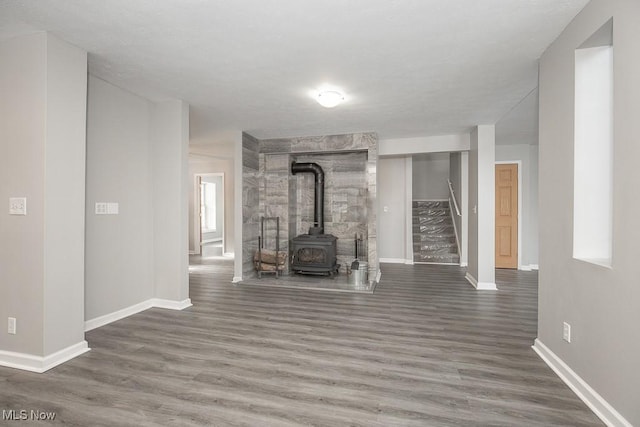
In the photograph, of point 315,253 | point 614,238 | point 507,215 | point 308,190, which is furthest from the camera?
point 507,215

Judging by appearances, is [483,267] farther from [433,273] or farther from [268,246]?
[268,246]

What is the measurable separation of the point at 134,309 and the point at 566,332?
161 inches

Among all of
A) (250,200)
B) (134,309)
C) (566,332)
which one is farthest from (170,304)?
(566,332)

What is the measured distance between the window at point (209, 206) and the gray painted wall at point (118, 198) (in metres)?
7.73

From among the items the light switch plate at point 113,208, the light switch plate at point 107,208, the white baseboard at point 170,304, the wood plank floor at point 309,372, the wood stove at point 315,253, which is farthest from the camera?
the wood stove at point 315,253

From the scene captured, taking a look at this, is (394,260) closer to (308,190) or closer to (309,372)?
(308,190)

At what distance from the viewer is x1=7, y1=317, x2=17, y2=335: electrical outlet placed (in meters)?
2.29

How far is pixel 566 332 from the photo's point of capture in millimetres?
2119

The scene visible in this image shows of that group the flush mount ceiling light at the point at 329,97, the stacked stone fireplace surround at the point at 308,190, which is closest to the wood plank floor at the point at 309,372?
the stacked stone fireplace surround at the point at 308,190

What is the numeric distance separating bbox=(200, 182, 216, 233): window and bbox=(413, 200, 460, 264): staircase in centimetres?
740

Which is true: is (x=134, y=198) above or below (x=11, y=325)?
above

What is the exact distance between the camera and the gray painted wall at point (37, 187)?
2234 mm

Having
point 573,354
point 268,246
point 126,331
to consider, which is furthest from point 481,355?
point 268,246

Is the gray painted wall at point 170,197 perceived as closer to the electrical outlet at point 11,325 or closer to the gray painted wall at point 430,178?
the electrical outlet at point 11,325
